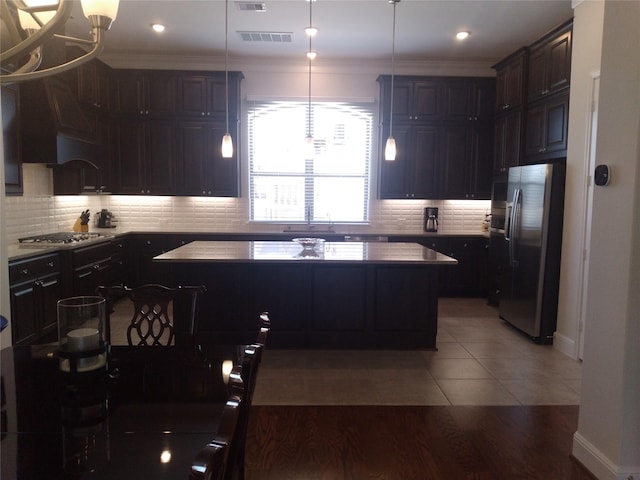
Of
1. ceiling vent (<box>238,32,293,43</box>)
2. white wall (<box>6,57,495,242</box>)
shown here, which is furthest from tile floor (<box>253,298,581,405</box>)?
ceiling vent (<box>238,32,293,43</box>)

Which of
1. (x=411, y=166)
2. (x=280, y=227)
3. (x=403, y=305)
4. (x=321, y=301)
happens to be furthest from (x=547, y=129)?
(x=280, y=227)

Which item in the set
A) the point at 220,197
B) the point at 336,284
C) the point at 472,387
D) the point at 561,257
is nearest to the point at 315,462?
the point at 472,387

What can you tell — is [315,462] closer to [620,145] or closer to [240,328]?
[240,328]

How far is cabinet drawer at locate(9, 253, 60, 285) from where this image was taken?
3.63m

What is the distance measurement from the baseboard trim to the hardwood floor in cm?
5

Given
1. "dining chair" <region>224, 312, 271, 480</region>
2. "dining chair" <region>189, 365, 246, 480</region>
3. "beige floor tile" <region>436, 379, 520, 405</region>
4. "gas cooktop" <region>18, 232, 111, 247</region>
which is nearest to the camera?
"dining chair" <region>189, 365, 246, 480</region>

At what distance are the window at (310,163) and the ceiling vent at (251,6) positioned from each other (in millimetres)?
1861

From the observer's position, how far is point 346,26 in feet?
16.9

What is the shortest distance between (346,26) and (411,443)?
4.44 metres

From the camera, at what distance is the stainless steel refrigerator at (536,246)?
169 inches

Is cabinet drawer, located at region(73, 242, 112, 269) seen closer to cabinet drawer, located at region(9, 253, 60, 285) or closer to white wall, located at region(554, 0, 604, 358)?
cabinet drawer, located at region(9, 253, 60, 285)

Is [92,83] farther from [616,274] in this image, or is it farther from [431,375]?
[616,274]

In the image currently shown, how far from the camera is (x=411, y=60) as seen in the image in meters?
6.38

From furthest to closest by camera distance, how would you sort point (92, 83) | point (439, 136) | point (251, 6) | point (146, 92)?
point (439, 136) < point (146, 92) < point (92, 83) < point (251, 6)
